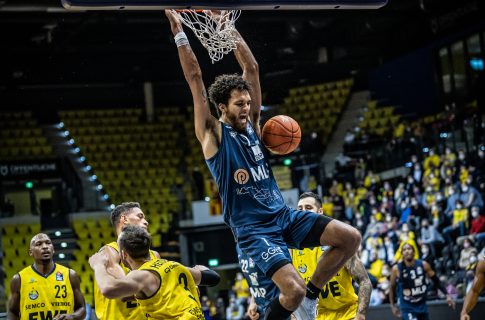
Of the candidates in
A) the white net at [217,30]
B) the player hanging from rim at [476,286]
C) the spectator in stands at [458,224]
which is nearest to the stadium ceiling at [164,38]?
the spectator in stands at [458,224]

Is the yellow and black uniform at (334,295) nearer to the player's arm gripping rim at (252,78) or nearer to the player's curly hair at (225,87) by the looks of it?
the player's arm gripping rim at (252,78)

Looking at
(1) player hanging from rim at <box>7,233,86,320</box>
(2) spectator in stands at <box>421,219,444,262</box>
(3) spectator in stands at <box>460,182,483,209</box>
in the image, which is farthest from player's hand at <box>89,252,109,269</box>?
(3) spectator in stands at <box>460,182,483,209</box>

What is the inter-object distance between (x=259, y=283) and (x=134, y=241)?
1047mm

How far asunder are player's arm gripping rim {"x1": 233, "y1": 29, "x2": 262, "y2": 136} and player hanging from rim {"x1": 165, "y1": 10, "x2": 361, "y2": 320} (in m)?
0.22

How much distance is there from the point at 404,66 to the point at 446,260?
14.1 metres

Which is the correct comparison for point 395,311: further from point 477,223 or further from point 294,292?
point 294,292

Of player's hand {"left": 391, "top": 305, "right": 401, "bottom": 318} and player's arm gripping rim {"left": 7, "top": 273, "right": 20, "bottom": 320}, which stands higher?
player's arm gripping rim {"left": 7, "top": 273, "right": 20, "bottom": 320}

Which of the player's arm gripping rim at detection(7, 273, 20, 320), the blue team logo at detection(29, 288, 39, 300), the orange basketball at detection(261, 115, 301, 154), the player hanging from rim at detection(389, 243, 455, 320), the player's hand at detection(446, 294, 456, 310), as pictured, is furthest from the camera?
the player's hand at detection(446, 294, 456, 310)

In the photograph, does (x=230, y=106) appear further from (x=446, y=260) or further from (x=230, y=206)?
(x=446, y=260)

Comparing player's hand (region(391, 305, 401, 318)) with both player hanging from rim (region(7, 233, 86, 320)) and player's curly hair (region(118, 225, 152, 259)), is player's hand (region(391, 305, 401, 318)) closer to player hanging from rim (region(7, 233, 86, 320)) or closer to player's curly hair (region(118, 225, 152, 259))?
player hanging from rim (region(7, 233, 86, 320))

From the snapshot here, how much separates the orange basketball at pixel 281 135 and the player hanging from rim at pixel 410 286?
25.3 ft

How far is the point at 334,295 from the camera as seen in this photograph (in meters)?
8.59

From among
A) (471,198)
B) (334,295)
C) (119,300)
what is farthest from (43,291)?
(471,198)

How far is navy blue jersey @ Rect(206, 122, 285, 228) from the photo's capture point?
264 inches
